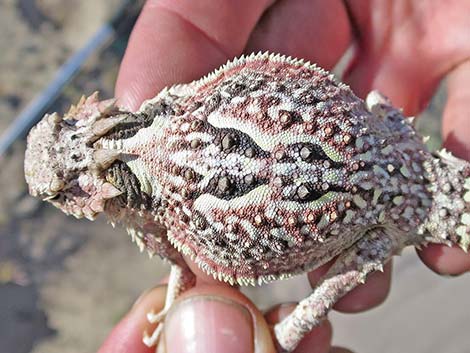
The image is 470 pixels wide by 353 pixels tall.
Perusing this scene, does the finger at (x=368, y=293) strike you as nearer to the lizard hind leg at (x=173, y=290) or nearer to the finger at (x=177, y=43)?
the lizard hind leg at (x=173, y=290)

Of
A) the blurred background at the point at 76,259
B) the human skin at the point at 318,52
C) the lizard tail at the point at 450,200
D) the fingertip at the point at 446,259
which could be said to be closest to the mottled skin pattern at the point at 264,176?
the lizard tail at the point at 450,200

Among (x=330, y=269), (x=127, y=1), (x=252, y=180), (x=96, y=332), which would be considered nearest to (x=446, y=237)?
(x=330, y=269)

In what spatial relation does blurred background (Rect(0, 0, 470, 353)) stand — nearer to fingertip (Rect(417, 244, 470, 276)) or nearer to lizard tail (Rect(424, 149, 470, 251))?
fingertip (Rect(417, 244, 470, 276))

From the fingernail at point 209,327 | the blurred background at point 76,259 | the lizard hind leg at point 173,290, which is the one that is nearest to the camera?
the fingernail at point 209,327

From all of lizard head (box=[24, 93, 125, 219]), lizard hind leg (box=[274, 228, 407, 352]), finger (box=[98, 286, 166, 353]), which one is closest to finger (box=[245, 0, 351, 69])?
lizard head (box=[24, 93, 125, 219])

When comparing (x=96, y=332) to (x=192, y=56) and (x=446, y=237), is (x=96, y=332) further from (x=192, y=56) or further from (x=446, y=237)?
(x=446, y=237)

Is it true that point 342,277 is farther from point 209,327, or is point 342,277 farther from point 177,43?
point 177,43

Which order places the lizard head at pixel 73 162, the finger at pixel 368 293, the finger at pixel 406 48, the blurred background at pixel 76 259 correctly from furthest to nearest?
the blurred background at pixel 76 259 < the finger at pixel 406 48 < the finger at pixel 368 293 < the lizard head at pixel 73 162

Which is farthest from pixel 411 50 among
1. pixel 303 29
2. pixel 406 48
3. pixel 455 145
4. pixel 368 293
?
pixel 368 293
